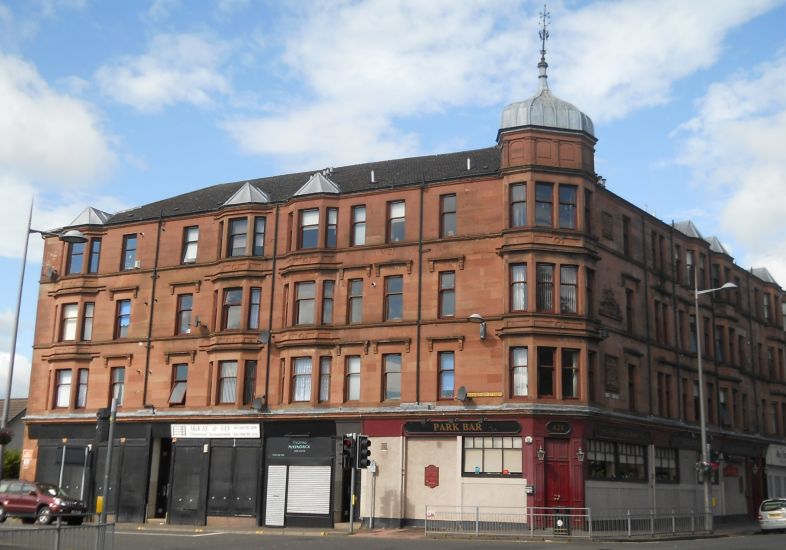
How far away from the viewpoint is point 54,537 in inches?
729

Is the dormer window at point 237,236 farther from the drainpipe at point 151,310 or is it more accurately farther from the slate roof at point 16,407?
the slate roof at point 16,407

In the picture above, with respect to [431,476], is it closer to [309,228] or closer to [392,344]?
[392,344]

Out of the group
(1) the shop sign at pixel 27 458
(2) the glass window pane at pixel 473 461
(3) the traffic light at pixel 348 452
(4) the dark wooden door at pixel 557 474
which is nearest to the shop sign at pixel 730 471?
(4) the dark wooden door at pixel 557 474

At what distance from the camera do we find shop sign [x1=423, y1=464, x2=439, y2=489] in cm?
3700

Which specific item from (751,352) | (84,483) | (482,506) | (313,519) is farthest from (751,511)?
(84,483)

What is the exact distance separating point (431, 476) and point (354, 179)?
15318 mm

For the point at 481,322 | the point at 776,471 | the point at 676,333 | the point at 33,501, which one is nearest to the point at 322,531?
the point at 481,322

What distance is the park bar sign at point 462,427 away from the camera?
36.1 metres

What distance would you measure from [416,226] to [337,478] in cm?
1144

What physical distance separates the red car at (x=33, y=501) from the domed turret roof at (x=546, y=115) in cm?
2374

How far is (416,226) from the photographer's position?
4034 centimetres

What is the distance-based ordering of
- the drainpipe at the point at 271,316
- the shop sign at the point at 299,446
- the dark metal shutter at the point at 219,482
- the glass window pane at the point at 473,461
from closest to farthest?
the glass window pane at the point at 473,461 < the shop sign at the point at 299,446 < the dark metal shutter at the point at 219,482 < the drainpipe at the point at 271,316

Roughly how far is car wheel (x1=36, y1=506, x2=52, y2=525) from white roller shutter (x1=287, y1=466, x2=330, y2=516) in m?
9.75

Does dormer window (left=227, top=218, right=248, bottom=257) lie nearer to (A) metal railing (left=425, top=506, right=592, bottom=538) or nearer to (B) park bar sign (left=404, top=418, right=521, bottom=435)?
(B) park bar sign (left=404, top=418, right=521, bottom=435)
